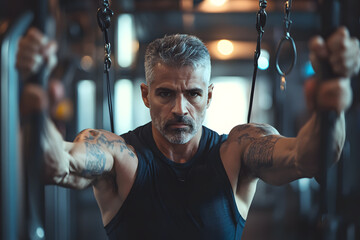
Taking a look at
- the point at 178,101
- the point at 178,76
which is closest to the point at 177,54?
the point at 178,76

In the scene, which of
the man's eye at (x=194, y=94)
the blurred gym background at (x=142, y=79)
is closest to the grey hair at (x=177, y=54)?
the man's eye at (x=194, y=94)

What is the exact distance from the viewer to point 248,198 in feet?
5.76

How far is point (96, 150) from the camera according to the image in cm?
149

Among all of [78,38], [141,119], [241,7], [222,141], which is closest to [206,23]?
[241,7]

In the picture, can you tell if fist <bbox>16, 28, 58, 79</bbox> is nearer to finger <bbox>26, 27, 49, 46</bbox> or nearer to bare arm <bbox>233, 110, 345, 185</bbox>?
finger <bbox>26, 27, 49, 46</bbox>

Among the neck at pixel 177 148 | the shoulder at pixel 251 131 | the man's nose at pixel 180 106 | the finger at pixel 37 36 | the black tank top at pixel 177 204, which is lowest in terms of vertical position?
the black tank top at pixel 177 204

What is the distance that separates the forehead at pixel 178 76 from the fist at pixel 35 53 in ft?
3.01

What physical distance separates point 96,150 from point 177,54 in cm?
56

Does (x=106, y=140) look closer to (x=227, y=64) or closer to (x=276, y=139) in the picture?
(x=276, y=139)

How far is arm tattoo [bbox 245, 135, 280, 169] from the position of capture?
59.7 inches

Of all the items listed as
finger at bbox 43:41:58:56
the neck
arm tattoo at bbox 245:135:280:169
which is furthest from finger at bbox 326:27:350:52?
the neck

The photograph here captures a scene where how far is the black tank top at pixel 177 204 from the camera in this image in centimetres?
156

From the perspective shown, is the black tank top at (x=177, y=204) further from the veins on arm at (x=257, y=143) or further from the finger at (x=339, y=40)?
the finger at (x=339, y=40)

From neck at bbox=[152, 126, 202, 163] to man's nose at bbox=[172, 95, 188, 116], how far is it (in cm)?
21
